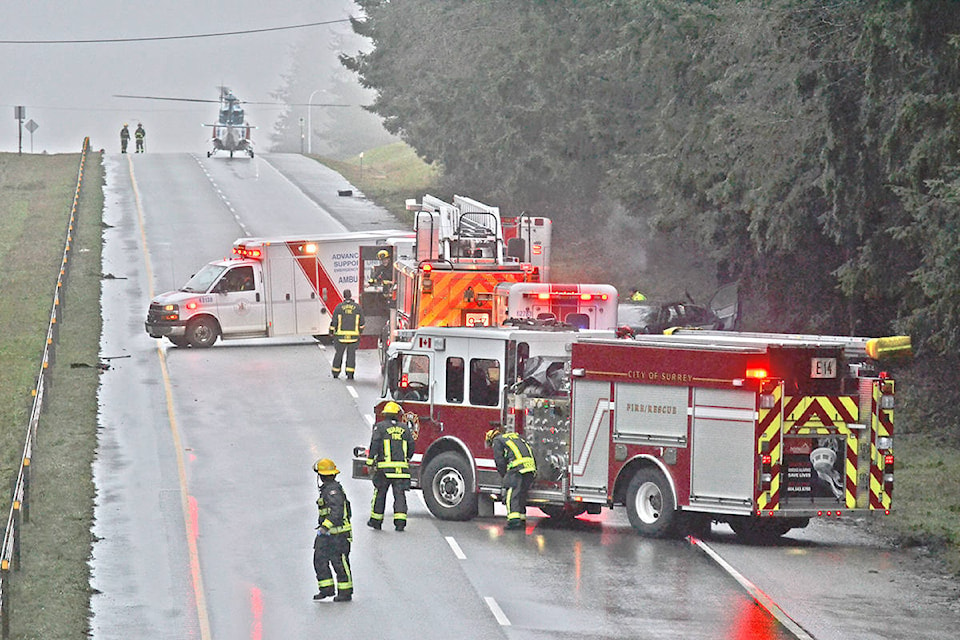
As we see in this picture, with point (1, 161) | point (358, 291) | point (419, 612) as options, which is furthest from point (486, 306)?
point (1, 161)

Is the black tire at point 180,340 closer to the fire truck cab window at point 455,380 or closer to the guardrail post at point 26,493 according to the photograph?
the guardrail post at point 26,493

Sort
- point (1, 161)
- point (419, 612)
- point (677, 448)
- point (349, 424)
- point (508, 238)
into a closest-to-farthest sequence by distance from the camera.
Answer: point (419, 612) < point (677, 448) < point (349, 424) < point (508, 238) < point (1, 161)

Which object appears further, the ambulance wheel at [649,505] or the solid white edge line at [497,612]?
the ambulance wheel at [649,505]

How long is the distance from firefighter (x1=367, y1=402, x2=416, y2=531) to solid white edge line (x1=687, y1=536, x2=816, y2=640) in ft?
12.1

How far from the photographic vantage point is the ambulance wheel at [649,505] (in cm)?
1908

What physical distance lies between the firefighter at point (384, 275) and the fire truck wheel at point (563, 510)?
1319cm

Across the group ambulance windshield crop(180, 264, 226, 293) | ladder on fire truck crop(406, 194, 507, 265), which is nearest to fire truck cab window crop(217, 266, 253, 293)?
ambulance windshield crop(180, 264, 226, 293)

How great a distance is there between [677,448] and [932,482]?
690 centimetres

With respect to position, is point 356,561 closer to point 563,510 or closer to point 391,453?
point 391,453

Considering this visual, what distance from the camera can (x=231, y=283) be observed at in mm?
36000

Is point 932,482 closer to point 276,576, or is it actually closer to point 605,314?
point 605,314

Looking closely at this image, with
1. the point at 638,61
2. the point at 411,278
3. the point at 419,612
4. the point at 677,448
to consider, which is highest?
the point at 638,61

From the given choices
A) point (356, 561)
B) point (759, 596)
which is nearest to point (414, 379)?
point (356, 561)

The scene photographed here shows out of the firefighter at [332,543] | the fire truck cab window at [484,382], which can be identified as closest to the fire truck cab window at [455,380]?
the fire truck cab window at [484,382]
